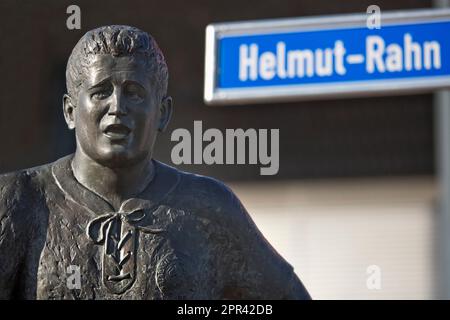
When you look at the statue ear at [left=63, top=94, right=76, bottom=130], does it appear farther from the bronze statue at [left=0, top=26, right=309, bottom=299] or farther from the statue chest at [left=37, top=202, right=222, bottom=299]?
the statue chest at [left=37, top=202, right=222, bottom=299]

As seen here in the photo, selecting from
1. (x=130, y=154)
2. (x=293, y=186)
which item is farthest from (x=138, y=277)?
(x=293, y=186)

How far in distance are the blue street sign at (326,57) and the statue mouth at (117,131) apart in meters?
0.65

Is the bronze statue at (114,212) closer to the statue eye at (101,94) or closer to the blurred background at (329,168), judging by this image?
the statue eye at (101,94)

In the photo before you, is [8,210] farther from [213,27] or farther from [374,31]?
[374,31]

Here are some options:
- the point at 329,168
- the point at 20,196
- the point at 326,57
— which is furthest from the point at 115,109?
the point at 329,168

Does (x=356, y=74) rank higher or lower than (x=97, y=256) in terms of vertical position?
higher

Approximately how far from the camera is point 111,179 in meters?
2.38

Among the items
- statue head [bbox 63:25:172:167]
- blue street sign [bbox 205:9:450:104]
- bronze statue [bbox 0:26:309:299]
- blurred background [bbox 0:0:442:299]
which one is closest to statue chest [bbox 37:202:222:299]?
bronze statue [bbox 0:26:309:299]

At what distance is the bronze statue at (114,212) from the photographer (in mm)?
2320

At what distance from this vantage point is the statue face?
2316 mm

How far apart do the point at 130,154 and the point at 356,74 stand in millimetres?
873

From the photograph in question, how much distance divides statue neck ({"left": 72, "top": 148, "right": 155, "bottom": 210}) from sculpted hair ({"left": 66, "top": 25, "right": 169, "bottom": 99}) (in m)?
0.14

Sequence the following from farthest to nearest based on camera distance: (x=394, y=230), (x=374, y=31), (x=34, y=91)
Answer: (x=394, y=230) < (x=34, y=91) < (x=374, y=31)

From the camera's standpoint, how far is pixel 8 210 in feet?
7.75
